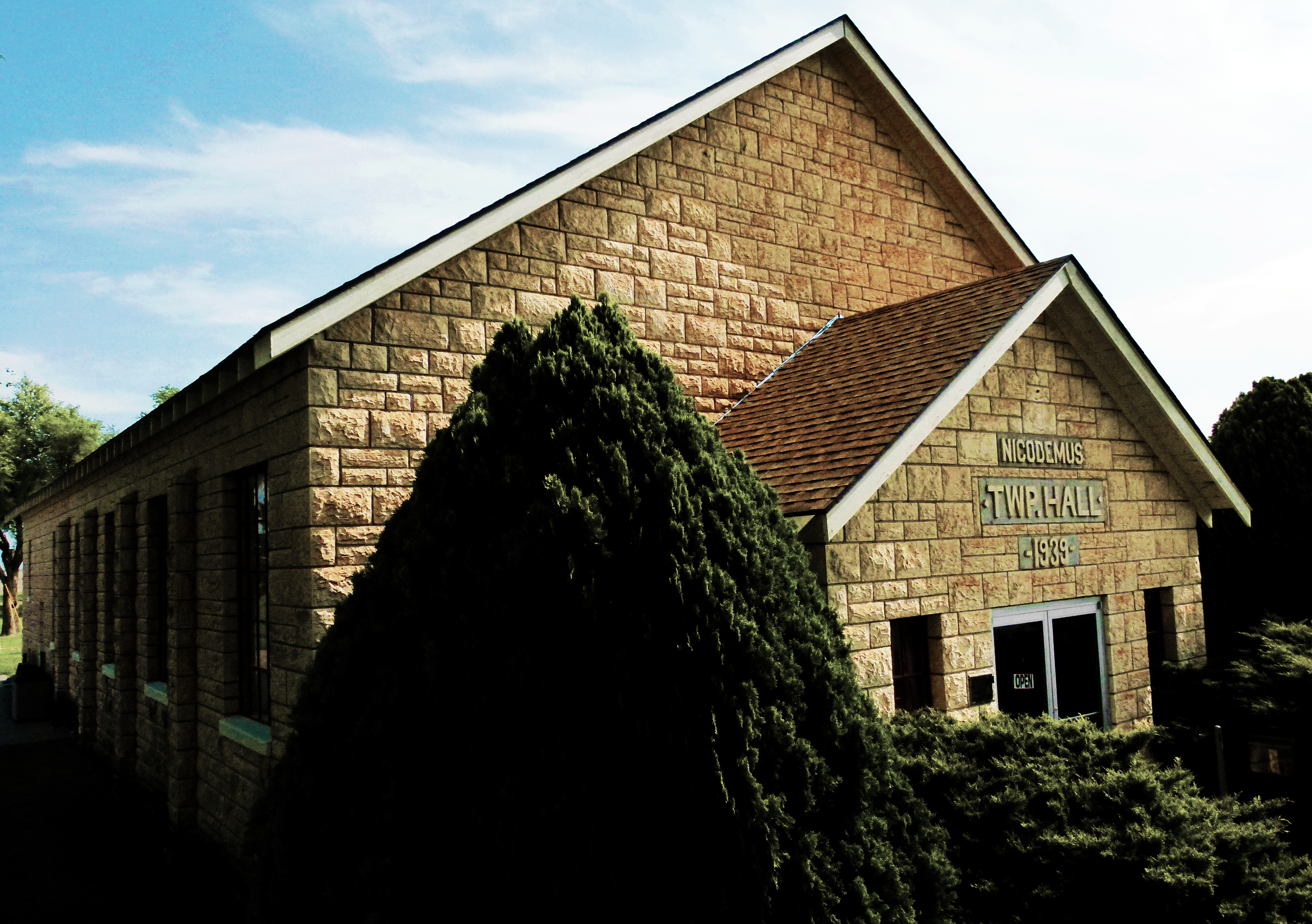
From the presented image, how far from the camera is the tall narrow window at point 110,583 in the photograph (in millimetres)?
13109

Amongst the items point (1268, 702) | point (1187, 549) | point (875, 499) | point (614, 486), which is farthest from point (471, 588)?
point (1187, 549)

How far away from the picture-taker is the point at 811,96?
10.6m

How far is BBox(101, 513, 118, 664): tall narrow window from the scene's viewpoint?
13.1 meters

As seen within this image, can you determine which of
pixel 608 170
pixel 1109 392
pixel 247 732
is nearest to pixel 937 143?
pixel 1109 392

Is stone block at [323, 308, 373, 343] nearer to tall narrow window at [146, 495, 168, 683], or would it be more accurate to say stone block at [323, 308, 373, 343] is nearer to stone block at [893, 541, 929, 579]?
stone block at [893, 541, 929, 579]

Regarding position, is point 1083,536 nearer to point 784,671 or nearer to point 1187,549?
point 1187,549

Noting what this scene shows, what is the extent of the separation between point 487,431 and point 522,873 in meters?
2.09

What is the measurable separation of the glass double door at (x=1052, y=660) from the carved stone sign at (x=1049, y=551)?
37 cm

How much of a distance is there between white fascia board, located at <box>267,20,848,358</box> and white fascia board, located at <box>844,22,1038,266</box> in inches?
12.7

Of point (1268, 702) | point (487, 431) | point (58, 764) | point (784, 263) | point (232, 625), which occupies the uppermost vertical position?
point (784, 263)

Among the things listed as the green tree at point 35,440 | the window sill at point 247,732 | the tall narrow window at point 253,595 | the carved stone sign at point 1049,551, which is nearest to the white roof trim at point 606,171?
the tall narrow window at point 253,595

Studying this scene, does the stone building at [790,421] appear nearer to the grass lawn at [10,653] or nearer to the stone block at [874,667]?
the stone block at [874,667]

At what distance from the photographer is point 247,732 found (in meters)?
7.68

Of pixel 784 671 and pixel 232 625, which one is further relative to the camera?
pixel 232 625
